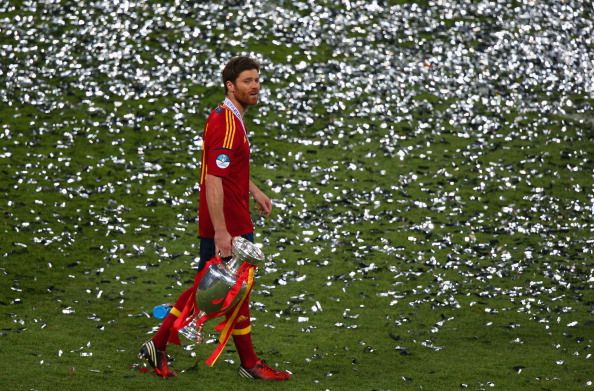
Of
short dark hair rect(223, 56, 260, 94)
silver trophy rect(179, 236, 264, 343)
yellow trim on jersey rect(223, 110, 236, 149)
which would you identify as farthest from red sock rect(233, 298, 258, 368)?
short dark hair rect(223, 56, 260, 94)

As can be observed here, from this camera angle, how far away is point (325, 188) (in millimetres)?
15672

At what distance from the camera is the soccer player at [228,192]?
8.08m

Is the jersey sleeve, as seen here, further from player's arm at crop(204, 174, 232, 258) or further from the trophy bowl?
the trophy bowl

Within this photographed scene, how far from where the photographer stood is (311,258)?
13008mm

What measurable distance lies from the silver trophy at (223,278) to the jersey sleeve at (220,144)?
2.07 feet

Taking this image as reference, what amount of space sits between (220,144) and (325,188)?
7688 millimetres

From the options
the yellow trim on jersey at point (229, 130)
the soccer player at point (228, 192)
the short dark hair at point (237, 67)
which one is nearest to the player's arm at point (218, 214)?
the soccer player at point (228, 192)

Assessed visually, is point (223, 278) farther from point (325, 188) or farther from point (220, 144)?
point (325, 188)

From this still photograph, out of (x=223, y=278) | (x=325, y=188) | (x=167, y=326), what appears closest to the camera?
(x=223, y=278)

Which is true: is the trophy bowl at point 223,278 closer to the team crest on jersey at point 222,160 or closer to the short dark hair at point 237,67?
the team crest on jersey at point 222,160

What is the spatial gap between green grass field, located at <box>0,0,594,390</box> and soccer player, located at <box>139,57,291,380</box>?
9.6 inches

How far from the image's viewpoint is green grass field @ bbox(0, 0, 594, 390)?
970cm

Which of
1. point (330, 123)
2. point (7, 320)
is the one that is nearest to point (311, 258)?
point (7, 320)

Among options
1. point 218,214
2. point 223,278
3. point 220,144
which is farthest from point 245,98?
point 223,278
